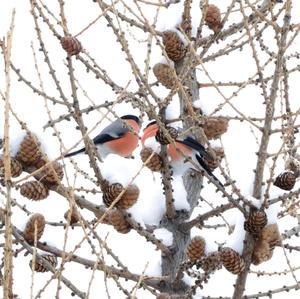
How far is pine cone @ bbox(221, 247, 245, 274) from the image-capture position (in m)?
2.84

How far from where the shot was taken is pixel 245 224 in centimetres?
288

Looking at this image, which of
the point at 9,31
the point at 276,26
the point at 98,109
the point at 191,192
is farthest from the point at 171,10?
the point at 9,31

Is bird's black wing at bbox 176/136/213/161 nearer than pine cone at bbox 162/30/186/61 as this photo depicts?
No

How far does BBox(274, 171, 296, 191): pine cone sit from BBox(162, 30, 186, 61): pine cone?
1.15 m

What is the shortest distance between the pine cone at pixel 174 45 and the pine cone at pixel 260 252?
4.54 ft

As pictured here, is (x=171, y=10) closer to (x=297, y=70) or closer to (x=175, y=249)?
(x=297, y=70)

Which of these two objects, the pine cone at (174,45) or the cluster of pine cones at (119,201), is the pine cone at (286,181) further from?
the pine cone at (174,45)

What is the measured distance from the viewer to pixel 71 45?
9.45 feet

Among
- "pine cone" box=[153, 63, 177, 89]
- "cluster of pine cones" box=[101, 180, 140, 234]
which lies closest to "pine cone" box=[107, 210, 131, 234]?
"cluster of pine cones" box=[101, 180, 140, 234]

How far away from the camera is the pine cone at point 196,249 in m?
3.29

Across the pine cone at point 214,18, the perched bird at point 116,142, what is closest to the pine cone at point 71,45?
the pine cone at point 214,18

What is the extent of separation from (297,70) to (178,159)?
0.88 meters

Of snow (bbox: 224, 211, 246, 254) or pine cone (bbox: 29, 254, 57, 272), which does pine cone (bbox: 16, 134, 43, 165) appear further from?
snow (bbox: 224, 211, 246, 254)

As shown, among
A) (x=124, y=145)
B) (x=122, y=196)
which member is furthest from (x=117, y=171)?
(x=124, y=145)
